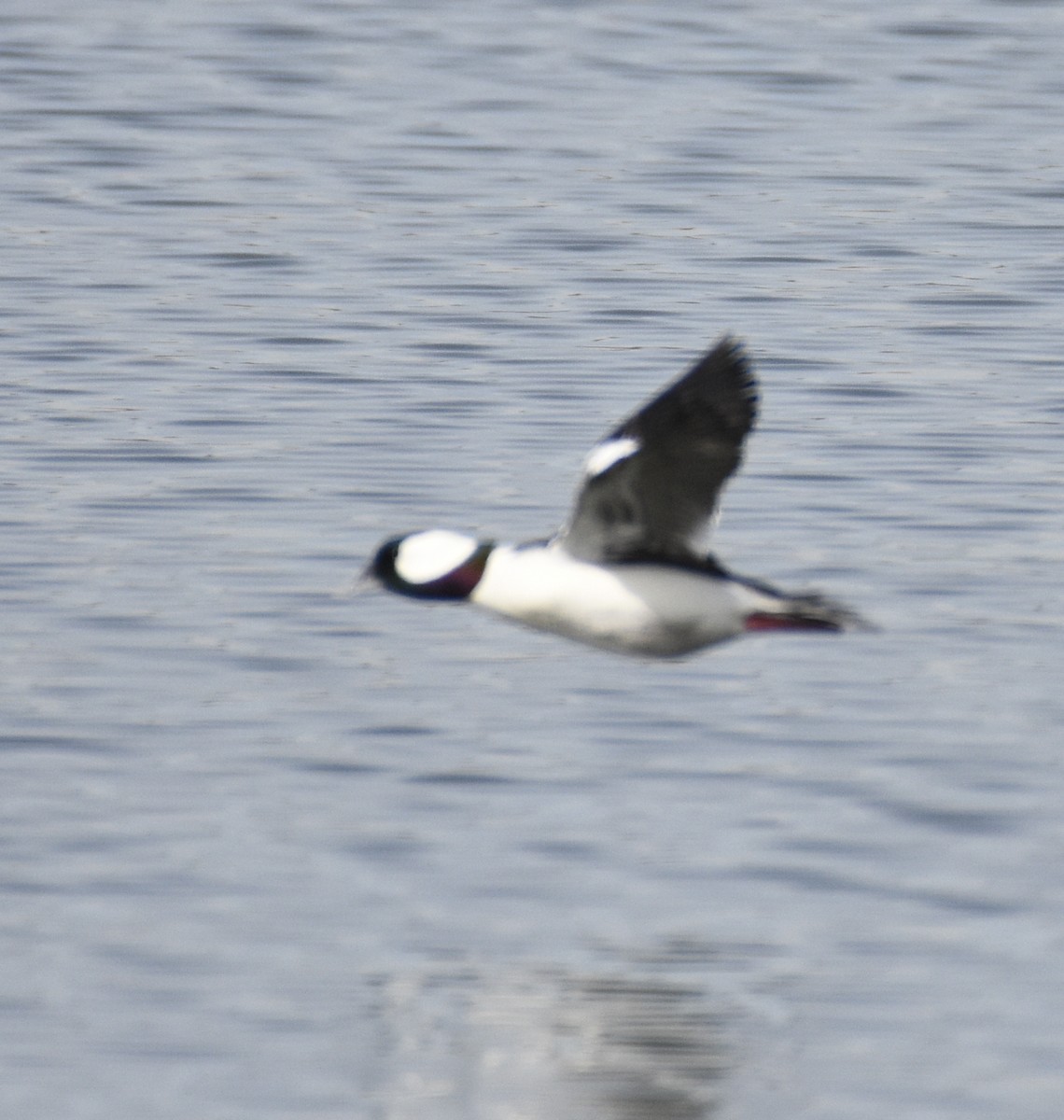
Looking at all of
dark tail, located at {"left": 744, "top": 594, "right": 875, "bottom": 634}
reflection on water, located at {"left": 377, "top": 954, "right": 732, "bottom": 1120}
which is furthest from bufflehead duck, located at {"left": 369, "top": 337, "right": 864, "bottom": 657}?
reflection on water, located at {"left": 377, "top": 954, "right": 732, "bottom": 1120}

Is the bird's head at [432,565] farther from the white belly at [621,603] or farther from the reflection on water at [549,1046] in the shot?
the reflection on water at [549,1046]

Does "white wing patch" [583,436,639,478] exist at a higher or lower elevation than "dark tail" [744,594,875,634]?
higher

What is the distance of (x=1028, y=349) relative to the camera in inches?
632

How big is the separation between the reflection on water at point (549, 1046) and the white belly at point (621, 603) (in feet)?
3.37

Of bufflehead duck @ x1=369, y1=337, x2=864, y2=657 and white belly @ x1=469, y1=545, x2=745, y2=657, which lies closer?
bufflehead duck @ x1=369, y1=337, x2=864, y2=657

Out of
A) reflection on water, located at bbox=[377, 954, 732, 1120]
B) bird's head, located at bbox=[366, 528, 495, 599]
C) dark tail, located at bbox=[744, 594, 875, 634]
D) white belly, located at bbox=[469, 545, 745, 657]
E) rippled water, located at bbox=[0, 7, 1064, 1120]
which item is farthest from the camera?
bird's head, located at bbox=[366, 528, 495, 599]

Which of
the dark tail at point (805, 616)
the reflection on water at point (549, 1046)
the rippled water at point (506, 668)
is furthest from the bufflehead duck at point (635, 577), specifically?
the reflection on water at point (549, 1046)

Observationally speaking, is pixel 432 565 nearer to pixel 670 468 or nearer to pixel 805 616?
pixel 670 468

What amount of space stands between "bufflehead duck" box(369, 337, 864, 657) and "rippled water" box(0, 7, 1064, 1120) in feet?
3.09

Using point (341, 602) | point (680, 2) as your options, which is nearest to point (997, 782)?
point (341, 602)

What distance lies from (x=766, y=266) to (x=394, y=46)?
10674mm

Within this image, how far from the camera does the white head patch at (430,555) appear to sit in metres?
8.66

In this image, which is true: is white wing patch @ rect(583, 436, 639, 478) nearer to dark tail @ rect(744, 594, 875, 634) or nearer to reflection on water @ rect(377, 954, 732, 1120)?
dark tail @ rect(744, 594, 875, 634)

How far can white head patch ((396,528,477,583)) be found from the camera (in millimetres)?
8664
